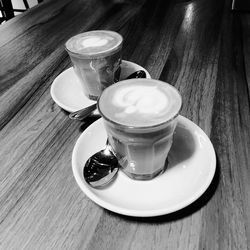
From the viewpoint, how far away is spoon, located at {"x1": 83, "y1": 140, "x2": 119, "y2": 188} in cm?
41

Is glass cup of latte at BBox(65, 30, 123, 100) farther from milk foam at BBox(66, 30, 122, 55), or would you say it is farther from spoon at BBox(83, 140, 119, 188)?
spoon at BBox(83, 140, 119, 188)

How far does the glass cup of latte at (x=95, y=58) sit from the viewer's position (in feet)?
1.85

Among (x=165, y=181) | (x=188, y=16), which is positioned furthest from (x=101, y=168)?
(x=188, y=16)

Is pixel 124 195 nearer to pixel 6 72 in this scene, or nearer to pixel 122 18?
pixel 6 72

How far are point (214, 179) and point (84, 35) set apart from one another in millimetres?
417

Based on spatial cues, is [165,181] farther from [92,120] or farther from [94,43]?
[94,43]

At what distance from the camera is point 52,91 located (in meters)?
0.61

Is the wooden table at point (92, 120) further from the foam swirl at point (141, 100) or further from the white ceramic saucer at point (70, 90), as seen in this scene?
the foam swirl at point (141, 100)

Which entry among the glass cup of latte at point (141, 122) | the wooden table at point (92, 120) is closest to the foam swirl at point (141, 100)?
the glass cup of latte at point (141, 122)

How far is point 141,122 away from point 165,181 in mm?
104

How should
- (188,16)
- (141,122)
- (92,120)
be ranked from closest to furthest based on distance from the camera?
1. (141,122)
2. (92,120)
3. (188,16)

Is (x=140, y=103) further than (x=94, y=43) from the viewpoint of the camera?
No

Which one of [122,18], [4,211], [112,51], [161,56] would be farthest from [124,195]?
[122,18]

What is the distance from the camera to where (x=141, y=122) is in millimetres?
380
